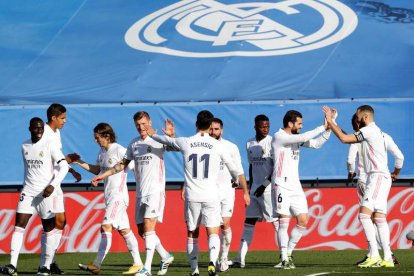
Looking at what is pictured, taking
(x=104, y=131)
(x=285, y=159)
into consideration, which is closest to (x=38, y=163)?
(x=104, y=131)

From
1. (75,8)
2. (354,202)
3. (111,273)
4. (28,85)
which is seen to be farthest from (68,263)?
(75,8)

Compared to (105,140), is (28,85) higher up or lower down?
higher up

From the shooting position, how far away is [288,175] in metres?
16.8

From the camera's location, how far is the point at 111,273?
53.5 feet

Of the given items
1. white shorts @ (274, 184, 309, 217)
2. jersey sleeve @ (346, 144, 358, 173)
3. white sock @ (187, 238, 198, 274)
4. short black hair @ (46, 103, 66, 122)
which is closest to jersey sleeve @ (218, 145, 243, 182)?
white sock @ (187, 238, 198, 274)

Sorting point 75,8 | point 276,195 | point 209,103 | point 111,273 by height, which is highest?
point 75,8

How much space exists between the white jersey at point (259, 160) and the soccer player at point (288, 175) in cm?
82

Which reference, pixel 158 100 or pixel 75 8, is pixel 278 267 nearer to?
pixel 158 100

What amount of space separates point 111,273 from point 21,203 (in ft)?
5.44

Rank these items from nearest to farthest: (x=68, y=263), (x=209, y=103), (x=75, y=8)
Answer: (x=68, y=263), (x=209, y=103), (x=75, y=8)

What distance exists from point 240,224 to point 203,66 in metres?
4.98

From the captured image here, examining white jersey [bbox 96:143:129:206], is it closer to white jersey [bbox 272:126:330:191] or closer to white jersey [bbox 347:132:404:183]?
white jersey [bbox 272:126:330:191]

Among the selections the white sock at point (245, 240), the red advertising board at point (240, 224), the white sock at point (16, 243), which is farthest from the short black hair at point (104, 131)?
the red advertising board at point (240, 224)

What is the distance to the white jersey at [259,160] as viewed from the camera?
17672 millimetres
